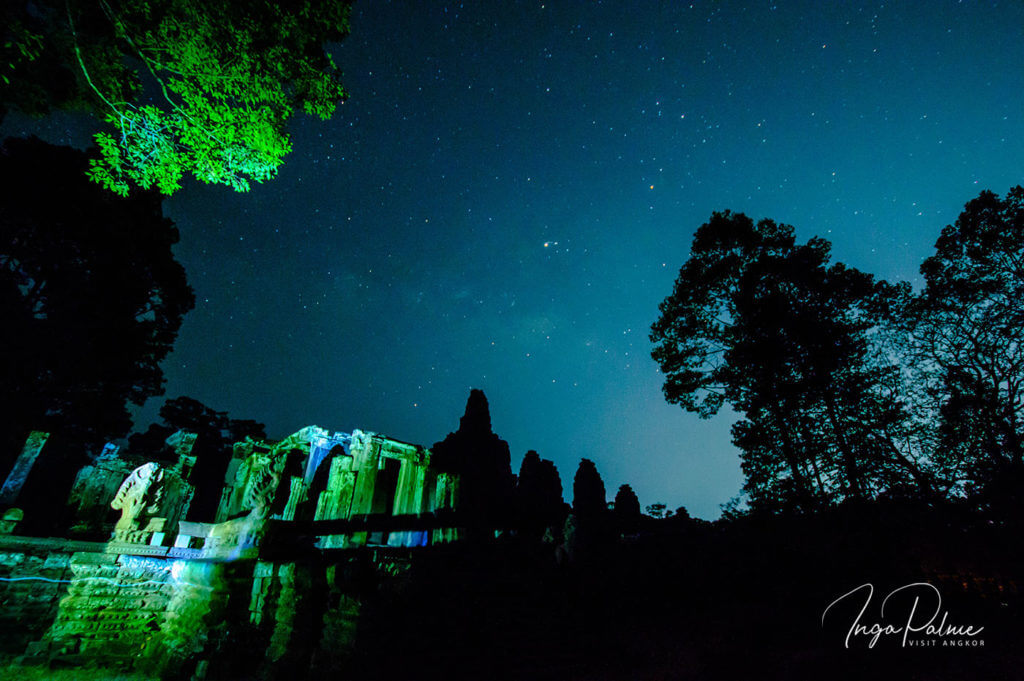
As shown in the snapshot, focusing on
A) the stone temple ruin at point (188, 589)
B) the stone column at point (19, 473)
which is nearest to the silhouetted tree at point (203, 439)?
the stone column at point (19, 473)

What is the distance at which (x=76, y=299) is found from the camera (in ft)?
63.7

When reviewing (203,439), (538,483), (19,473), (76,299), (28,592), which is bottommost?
(28,592)

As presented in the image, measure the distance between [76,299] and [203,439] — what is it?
23.4 metres

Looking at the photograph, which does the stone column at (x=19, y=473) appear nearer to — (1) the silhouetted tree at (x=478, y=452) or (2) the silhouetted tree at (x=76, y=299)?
(2) the silhouetted tree at (x=76, y=299)

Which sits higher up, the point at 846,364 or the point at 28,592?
the point at 846,364

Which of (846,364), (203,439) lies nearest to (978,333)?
(846,364)

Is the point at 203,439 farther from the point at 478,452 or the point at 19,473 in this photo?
the point at 478,452

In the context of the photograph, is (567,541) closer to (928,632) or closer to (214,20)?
(928,632)

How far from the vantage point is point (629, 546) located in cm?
1020

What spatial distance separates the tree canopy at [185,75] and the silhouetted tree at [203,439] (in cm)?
3127

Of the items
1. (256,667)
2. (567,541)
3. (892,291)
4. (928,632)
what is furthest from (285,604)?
(892,291)

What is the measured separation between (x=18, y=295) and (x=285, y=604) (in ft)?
72.7

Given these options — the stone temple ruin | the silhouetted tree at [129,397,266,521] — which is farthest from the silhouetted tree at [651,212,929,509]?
the silhouetted tree at [129,397,266,521]

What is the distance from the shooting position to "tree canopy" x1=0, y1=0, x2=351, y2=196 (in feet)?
22.6
